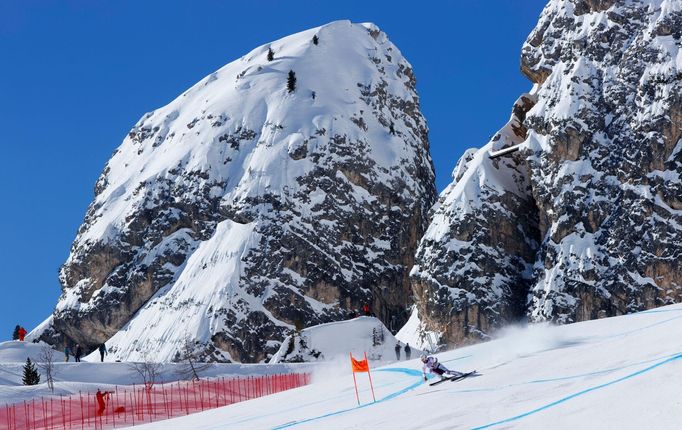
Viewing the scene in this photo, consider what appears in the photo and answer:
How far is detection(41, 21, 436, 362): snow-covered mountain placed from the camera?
117 meters

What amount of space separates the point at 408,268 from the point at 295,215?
15778 mm

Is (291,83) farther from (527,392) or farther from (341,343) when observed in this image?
(527,392)

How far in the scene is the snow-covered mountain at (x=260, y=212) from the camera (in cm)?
11719

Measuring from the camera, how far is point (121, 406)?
4453 cm

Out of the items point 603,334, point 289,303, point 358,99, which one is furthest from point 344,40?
point 603,334

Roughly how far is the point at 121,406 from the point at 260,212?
259 ft

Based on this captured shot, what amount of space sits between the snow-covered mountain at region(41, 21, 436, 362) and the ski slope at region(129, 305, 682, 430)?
73140mm

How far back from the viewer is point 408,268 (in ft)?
422

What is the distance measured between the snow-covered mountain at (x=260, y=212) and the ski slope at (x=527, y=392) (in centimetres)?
7314

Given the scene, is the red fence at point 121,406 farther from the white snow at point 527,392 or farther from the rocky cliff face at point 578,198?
the rocky cliff face at point 578,198

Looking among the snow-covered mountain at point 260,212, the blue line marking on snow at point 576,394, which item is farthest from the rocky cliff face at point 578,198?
the blue line marking on snow at point 576,394

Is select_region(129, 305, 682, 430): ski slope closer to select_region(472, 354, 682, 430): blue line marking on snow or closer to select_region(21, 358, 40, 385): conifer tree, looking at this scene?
select_region(472, 354, 682, 430): blue line marking on snow

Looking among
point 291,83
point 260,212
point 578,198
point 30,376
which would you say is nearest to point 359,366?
point 30,376

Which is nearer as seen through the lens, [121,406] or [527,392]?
[527,392]
